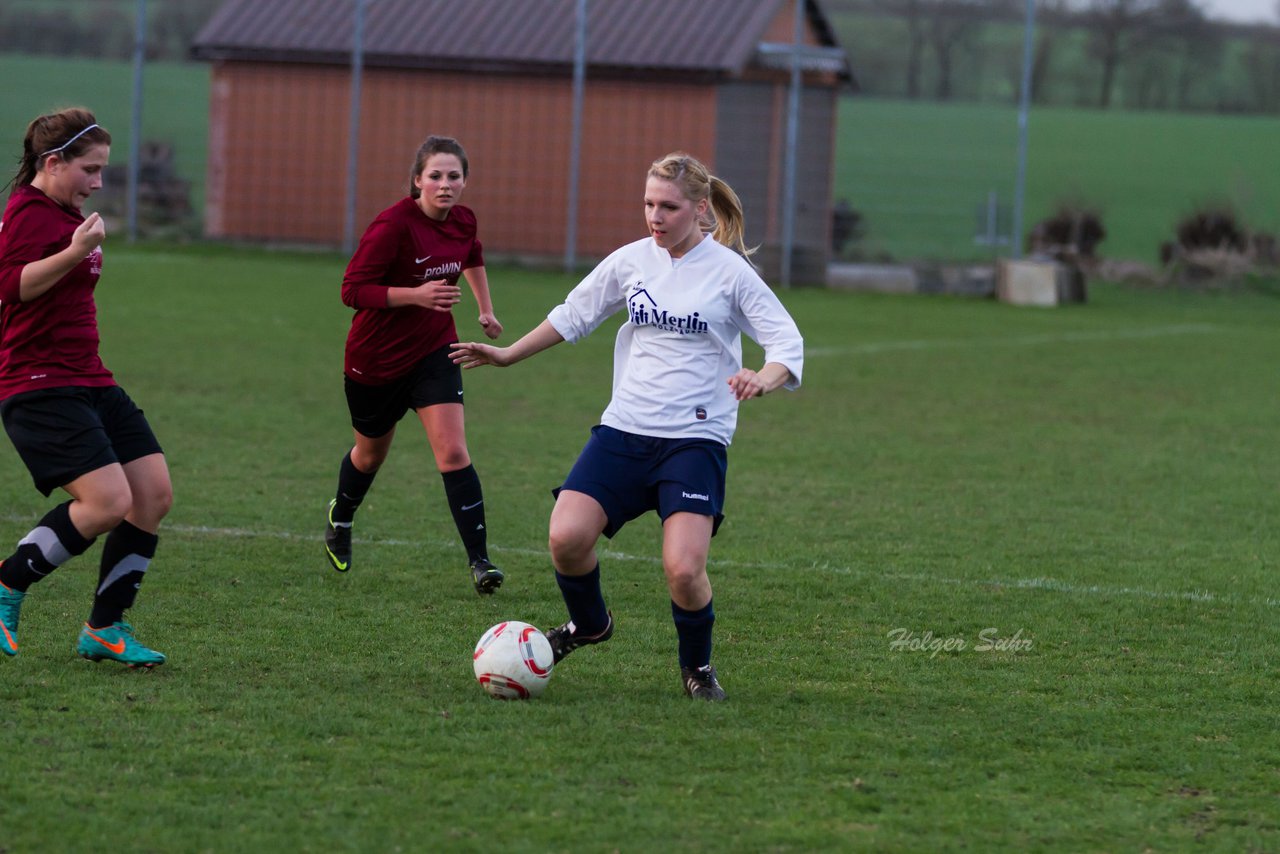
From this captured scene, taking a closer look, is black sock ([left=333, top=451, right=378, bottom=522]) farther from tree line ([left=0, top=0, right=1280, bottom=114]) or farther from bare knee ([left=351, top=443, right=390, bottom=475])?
tree line ([left=0, top=0, right=1280, bottom=114])

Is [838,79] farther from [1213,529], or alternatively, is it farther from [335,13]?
[1213,529]

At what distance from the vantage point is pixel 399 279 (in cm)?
672

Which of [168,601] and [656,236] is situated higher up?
[656,236]

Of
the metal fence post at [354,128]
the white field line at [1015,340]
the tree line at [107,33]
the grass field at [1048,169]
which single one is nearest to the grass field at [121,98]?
the tree line at [107,33]

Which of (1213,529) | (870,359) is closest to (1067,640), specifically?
(1213,529)

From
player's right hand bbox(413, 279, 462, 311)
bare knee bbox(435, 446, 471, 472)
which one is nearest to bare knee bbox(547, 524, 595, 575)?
player's right hand bbox(413, 279, 462, 311)

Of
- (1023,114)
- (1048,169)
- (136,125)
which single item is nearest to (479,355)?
(1023,114)

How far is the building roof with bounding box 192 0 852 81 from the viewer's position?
25188mm

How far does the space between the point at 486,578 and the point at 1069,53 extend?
37.0 metres

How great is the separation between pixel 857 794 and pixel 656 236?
1.80 m

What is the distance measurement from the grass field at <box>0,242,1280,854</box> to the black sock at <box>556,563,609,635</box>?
172 millimetres

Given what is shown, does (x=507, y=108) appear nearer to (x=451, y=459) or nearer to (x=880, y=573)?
(x=451, y=459)

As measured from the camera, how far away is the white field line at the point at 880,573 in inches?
263

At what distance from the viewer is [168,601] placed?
6.10 m
